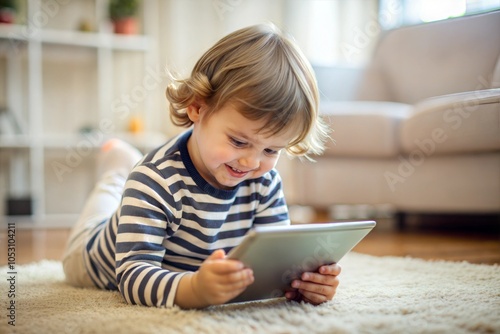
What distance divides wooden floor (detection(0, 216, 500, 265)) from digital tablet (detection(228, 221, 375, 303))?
2.03ft

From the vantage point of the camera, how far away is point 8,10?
8.56 feet

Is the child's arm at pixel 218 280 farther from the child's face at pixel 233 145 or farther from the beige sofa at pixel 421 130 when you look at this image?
the beige sofa at pixel 421 130

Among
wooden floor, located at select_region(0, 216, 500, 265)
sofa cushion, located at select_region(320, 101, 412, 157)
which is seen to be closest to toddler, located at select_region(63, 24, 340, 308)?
wooden floor, located at select_region(0, 216, 500, 265)

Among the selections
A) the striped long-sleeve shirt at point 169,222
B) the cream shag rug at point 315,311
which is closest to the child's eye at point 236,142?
the striped long-sleeve shirt at point 169,222

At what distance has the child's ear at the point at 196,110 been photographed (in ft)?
2.82

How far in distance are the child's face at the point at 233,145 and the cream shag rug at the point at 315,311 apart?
0.20 m

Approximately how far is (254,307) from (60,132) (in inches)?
95.4

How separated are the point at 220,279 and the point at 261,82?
11.1 inches

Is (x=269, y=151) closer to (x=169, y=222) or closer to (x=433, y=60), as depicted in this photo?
(x=169, y=222)

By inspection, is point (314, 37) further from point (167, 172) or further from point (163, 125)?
point (167, 172)

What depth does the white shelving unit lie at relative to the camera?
104 inches

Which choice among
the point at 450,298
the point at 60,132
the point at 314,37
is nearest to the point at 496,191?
the point at 450,298

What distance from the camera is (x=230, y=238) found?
948mm

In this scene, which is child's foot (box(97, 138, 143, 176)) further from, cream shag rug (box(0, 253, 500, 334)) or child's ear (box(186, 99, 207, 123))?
child's ear (box(186, 99, 207, 123))
